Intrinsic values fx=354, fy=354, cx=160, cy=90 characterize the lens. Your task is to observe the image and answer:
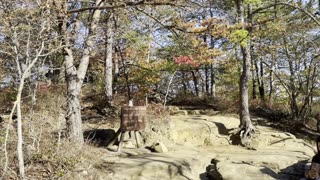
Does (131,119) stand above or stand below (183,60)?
below

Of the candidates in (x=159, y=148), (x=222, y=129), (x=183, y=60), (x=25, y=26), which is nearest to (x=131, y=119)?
(x=159, y=148)

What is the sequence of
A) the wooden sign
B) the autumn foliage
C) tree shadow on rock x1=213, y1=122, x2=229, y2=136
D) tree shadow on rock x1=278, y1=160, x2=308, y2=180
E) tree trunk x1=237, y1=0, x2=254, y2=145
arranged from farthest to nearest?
the autumn foliage < tree shadow on rock x1=213, y1=122, x2=229, y2=136 < tree trunk x1=237, y1=0, x2=254, y2=145 < the wooden sign < tree shadow on rock x1=278, y1=160, x2=308, y2=180

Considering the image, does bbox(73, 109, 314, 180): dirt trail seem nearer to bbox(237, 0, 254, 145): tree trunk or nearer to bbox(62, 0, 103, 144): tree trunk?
bbox(237, 0, 254, 145): tree trunk

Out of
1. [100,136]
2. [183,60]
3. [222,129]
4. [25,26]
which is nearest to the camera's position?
[25,26]

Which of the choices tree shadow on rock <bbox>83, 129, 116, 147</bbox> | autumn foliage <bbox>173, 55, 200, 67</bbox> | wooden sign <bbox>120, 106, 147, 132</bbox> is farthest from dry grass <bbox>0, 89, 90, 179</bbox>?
autumn foliage <bbox>173, 55, 200, 67</bbox>

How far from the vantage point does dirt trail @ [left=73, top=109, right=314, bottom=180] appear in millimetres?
8031

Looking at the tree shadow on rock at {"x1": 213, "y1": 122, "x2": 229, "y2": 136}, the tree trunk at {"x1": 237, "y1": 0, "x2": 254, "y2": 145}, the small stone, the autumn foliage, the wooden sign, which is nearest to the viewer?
the wooden sign

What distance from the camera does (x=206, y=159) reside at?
9766mm

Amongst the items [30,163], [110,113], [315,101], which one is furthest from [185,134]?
[315,101]

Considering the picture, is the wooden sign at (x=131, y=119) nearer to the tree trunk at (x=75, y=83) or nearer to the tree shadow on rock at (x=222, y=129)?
the tree trunk at (x=75, y=83)

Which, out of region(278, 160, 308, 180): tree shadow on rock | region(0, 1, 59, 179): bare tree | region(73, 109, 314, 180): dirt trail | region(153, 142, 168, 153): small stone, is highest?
region(0, 1, 59, 179): bare tree

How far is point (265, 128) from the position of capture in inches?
565

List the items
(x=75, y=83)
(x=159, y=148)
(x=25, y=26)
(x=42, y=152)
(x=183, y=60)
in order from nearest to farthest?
(x=25, y=26) < (x=42, y=152) < (x=75, y=83) < (x=159, y=148) < (x=183, y=60)

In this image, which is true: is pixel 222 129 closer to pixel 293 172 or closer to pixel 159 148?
pixel 159 148
